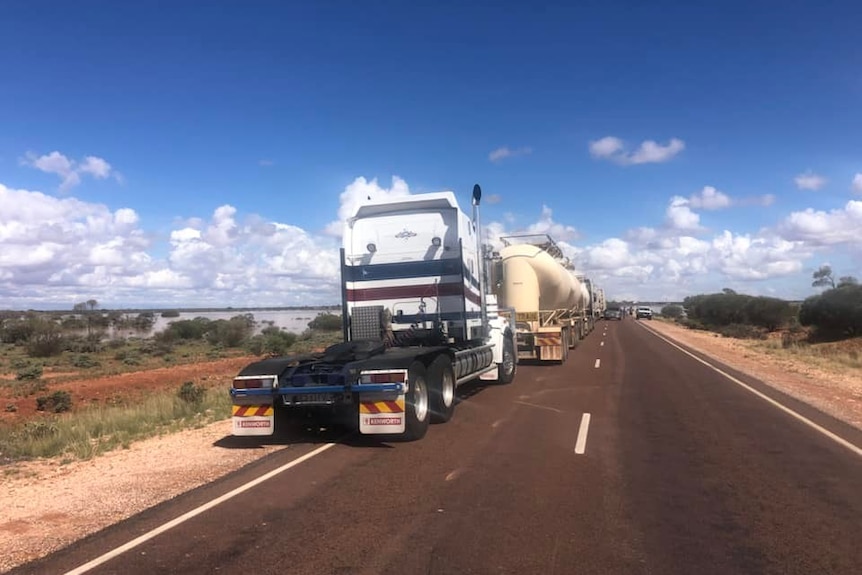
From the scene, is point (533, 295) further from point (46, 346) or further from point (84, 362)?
point (46, 346)

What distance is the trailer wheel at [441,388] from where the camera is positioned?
11063mm

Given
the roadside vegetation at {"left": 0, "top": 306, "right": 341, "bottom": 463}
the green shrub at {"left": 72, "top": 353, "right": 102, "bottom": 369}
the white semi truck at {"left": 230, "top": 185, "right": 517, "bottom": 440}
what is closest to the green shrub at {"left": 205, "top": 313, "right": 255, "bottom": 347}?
the roadside vegetation at {"left": 0, "top": 306, "right": 341, "bottom": 463}

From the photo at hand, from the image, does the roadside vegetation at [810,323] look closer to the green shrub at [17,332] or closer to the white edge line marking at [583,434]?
the white edge line marking at [583,434]

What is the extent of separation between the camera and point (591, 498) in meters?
6.66

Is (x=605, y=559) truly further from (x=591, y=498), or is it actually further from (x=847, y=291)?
(x=847, y=291)

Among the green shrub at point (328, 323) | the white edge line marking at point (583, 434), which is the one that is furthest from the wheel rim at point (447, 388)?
the green shrub at point (328, 323)

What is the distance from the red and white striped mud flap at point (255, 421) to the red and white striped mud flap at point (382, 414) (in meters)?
1.43

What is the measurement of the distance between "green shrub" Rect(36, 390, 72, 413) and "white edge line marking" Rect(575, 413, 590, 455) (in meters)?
15.0

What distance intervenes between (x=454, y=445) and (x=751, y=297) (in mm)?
71907

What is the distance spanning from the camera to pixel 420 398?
10.3 meters

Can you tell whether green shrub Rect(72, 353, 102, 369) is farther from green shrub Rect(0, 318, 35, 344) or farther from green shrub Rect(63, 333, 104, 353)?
green shrub Rect(0, 318, 35, 344)

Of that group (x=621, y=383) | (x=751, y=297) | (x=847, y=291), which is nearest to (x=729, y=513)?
(x=621, y=383)

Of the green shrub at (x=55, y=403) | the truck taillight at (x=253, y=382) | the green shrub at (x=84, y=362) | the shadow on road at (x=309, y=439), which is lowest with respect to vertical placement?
the green shrub at (x=55, y=403)

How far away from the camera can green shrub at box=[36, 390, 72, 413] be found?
62.1ft
